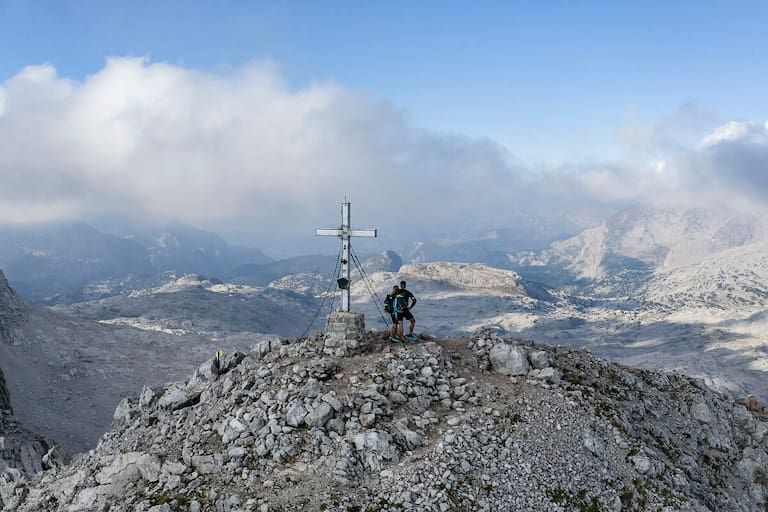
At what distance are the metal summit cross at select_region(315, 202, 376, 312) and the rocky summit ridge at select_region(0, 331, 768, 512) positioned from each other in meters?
2.22

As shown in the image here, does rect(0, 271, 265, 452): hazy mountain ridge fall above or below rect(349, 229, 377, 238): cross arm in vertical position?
below

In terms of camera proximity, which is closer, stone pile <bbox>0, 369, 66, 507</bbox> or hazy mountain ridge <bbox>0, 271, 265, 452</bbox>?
stone pile <bbox>0, 369, 66, 507</bbox>

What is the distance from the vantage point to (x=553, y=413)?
56.6 feet

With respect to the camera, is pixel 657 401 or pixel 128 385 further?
pixel 128 385

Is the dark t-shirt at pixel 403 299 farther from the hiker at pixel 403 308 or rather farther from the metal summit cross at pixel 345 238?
the metal summit cross at pixel 345 238

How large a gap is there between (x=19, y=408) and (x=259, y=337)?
199 ft

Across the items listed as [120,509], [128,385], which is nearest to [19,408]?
[128,385]

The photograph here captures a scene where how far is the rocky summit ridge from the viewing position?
14.0 metres

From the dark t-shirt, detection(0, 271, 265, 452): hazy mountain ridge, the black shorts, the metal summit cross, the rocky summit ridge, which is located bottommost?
detection(0, 271, 265, 452): hazy mountain ridge

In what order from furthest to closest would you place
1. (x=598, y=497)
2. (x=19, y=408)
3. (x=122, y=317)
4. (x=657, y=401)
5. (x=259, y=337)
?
(x=122, y=317), (x=259, y=337), (x=19, y=408), (x=657, y=401), (x=598, y=497)

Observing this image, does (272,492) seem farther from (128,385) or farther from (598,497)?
(128,385)

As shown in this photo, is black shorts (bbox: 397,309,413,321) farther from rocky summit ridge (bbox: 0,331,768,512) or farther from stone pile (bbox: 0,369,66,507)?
stone pile (bbox: 0,369,66,507)

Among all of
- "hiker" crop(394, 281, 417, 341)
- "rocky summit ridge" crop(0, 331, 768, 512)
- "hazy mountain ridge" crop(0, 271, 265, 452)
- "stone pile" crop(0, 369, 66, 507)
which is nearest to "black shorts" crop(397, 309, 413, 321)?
"hiker" crop(394, 281, 417, 341)

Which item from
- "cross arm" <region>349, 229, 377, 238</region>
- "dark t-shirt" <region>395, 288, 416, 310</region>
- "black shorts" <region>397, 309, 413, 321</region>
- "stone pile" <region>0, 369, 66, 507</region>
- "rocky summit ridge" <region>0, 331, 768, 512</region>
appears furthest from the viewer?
"stone pile" <region>0, 369, 66, 507</region>
